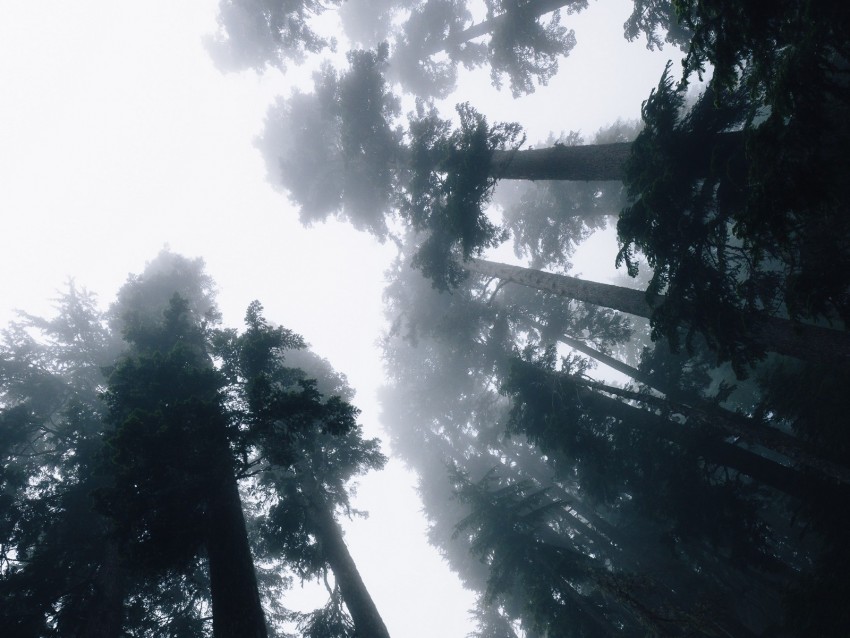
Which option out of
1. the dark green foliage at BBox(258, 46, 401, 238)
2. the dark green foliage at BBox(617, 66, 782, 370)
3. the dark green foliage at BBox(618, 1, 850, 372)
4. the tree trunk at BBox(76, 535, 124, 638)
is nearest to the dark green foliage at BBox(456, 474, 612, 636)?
the dark green foliage at BBox(617, 66, 782, 370)

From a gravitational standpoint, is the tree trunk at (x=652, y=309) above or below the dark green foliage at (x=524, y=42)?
below

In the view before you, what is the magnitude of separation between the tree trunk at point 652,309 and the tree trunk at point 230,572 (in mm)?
7626

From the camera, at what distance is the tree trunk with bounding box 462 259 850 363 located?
6336 mm

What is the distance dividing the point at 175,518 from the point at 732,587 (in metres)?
18.2

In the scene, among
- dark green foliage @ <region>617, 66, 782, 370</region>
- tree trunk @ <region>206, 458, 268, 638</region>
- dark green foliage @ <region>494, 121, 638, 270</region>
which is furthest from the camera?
dark green foliage @ <region>494, 121, 638, 270</region>

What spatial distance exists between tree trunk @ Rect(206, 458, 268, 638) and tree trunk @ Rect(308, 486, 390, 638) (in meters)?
4.74

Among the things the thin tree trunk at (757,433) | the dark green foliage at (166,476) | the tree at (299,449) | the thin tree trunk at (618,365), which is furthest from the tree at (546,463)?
the dark green foliage at (166,476)

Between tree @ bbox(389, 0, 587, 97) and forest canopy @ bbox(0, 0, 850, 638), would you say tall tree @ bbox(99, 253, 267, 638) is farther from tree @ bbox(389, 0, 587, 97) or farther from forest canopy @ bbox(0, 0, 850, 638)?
tree @ bbox(389, 0, 587, 97)

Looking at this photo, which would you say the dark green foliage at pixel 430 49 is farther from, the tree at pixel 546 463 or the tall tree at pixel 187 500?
the tall tree at pixel 187 500

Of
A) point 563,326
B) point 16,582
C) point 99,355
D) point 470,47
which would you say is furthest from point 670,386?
point 99,355

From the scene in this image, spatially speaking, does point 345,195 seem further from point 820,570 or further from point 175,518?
point 820,570

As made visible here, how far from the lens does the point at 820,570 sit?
6.17 meters

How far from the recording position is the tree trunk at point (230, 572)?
17.6 feet

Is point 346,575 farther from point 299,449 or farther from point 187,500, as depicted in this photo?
point 187,500
